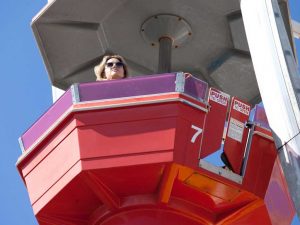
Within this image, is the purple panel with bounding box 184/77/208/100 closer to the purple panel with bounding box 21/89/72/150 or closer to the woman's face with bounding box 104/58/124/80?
the woman's face with bounding box 104/58/124/80

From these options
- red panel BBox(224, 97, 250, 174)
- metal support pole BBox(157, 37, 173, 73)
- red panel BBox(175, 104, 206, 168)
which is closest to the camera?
red panel BBox(175, 104, 206, 168)

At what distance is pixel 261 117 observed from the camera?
39.1 ft

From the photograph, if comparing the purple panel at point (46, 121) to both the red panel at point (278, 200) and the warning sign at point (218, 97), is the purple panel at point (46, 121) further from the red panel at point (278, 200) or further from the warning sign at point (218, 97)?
the red panel at point (278, 200)

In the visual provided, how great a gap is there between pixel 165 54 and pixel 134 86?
285 cm

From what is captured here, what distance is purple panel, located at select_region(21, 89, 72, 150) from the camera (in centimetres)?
1163

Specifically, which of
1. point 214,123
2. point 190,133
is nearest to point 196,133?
point 190,133

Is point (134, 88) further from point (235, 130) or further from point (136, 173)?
point (235, 130)

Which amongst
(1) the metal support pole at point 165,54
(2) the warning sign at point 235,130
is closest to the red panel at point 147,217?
(2) the warning sign at point 235,130

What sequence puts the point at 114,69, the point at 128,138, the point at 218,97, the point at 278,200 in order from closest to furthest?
the point at 128,138, the point at 218,97, the point at 278,200, the point at 114,69

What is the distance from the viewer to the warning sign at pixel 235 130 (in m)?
11.4

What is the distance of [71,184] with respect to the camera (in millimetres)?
11305

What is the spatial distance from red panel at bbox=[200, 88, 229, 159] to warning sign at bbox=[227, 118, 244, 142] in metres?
0.09

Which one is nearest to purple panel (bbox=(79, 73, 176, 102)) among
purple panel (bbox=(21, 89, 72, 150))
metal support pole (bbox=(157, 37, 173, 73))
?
purple panel (bbox=(21, 89, 72, 150))

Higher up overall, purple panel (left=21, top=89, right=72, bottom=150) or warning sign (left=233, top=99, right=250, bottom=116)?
purple panel (left=21, top=89, right=72, bottom=150)
